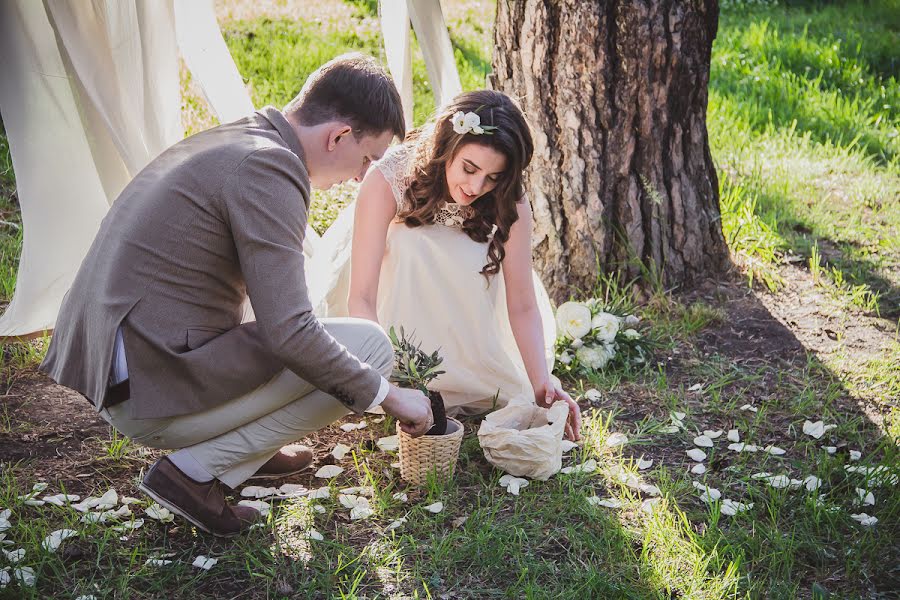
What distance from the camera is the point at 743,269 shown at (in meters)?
3.74

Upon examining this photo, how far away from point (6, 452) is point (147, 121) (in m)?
1.13

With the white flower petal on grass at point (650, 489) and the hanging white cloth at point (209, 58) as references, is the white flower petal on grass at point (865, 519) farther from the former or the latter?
the hanging white cloth at point (209, 58)

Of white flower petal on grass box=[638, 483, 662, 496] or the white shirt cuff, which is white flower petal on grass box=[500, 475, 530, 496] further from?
the white shirt cuff

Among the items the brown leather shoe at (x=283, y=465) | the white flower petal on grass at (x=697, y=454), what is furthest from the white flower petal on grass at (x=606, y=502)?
the brown leather shoe at (x=283, y=465)

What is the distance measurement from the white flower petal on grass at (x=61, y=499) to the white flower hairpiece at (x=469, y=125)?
4.78 feet

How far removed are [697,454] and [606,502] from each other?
43cm

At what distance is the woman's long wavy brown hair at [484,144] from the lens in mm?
2457

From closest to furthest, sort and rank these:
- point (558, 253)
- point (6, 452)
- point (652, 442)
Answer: point (6, 452) < point (652, 442) < point (558, 253)

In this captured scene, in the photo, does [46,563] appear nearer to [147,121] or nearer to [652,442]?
[147,121]

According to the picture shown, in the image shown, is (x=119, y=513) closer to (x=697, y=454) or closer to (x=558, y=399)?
(x=558, y=399)

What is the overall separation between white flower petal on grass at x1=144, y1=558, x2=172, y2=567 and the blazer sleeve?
578 millimetres

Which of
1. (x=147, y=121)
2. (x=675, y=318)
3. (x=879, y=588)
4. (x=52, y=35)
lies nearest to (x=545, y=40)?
(x=675, y=318)

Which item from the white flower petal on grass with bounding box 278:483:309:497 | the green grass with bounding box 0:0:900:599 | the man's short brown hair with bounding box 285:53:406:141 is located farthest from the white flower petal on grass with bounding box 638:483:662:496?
the man's short brown hair with bounding box 285:53:406:141

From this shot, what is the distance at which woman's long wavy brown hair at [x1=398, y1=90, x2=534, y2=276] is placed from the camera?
8.06ft
